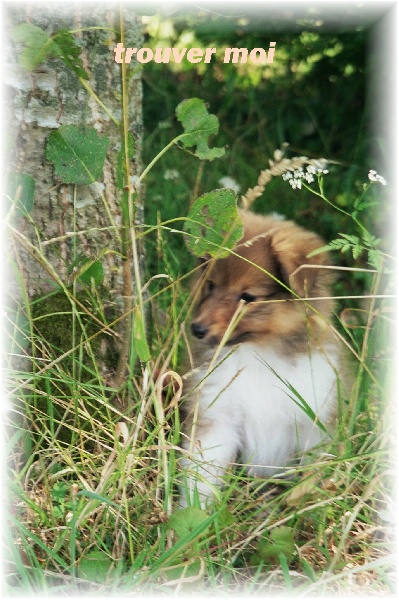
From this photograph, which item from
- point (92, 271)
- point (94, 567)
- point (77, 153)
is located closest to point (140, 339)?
point (92, 271)

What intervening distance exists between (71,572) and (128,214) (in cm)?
124

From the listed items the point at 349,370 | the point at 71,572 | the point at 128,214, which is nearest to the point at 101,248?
the point at 128,214

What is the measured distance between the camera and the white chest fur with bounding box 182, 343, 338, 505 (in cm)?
330

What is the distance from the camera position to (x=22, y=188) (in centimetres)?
314

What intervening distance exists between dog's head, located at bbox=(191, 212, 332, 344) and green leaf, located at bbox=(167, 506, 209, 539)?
841mm

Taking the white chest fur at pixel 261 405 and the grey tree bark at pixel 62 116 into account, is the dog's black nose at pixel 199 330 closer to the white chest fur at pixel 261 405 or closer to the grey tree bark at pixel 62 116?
the white chest fur at pixel 261 405

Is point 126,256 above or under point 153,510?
above

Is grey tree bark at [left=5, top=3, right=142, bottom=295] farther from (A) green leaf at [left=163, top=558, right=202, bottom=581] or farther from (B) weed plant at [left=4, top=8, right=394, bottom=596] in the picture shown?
(A) green leaf at [left=163, top=558, right=202, bottom=581]

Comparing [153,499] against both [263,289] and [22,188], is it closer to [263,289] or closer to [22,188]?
[263,289]

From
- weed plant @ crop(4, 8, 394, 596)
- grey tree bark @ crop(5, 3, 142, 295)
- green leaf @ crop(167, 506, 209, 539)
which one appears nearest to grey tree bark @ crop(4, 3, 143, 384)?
grey tree bark @ crop(5, 3, 142, 295)

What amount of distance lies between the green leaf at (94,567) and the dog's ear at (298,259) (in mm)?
1241

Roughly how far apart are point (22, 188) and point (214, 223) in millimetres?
765

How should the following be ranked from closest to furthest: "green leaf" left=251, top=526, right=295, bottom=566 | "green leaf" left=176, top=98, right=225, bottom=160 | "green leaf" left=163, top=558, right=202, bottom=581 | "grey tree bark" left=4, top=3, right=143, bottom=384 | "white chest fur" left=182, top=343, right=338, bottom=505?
"green leaf" left=163, top=558, right=202, bottom=581 → "green leaf" left=251, top=526, right=295, bottom=566 → "green leaf" left=176, top=98, right=225, bottom=160 → "grey tree bark" left=4, top=3, right=143, bottom=384 → "white chest fur" left=182, top=343, right=338, bottom=505

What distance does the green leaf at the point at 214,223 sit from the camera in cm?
290
